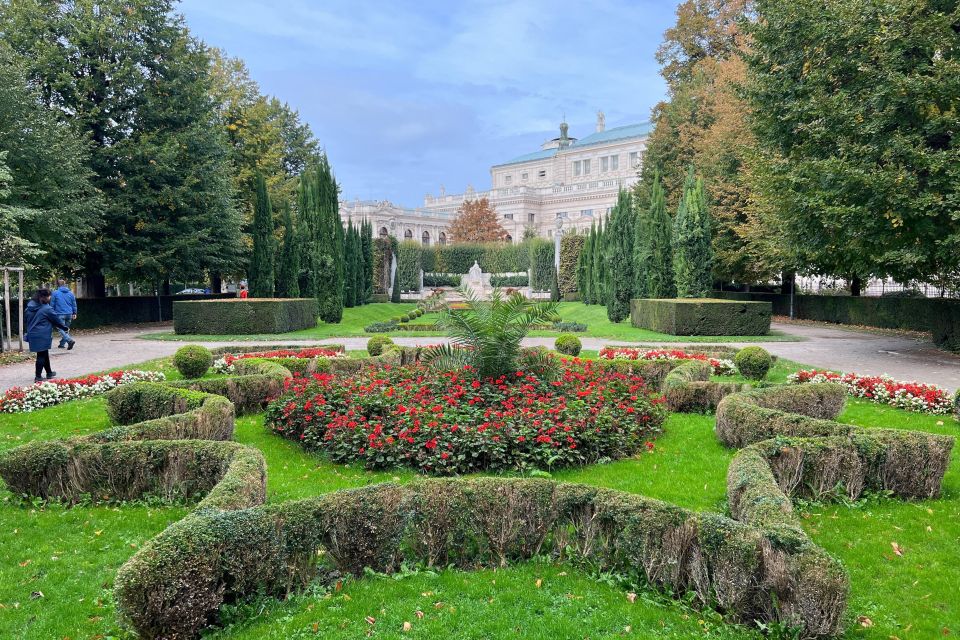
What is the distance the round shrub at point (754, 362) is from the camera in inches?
364

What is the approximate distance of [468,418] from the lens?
5.89 meters

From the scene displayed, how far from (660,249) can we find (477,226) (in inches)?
1589

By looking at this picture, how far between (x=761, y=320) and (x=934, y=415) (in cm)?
1086

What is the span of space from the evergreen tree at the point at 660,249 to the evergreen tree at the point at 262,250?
1425 centimetres

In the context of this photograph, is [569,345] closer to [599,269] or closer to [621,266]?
[621,266]

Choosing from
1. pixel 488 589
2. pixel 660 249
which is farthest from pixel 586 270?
pixel 488 589

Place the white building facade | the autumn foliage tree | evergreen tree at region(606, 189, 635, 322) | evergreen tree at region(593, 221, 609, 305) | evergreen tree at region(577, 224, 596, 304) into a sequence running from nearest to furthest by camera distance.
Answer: evergreen tree at region(606, 189, 635, 322) < evergreen tree at region(593, 221, 609, 305) < evergreen tree at region(577, 224, 596, 304) < the autumn foliage tree < the white building facade

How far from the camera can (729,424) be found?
6242mm

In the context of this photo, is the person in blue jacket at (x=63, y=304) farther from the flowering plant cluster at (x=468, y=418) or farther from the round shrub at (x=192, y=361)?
the flowering plant cluster at (x=468, y=418)

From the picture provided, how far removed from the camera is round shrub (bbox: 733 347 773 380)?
9250 mm

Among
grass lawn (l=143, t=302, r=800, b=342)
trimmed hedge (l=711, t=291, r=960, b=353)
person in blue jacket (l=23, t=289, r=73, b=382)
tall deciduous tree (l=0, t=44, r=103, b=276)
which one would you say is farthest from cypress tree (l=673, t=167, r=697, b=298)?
tall deciduous tree (l=0, t=44, r=103, b=276)


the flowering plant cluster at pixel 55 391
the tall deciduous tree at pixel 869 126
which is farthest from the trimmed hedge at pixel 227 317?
the tall deciduous tree at pixel 869 126

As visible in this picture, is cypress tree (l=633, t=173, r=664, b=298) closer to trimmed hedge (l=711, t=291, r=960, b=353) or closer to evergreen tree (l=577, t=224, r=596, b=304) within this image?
trimmed hedge (l=711, t=291, r=960, b=353)

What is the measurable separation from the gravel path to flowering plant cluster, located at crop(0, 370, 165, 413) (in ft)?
6.85
